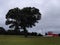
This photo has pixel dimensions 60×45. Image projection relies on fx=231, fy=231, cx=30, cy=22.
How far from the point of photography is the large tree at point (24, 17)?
76.8 meters

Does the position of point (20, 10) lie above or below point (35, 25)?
above

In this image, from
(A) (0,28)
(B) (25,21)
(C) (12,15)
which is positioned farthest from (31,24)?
(A) (0,28)

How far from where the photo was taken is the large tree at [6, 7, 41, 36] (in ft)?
252

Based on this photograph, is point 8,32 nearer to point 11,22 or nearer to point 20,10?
point 11,22

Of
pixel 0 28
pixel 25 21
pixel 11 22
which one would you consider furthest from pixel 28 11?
pixel 0 28

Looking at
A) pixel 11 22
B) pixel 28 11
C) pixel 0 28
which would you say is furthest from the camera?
pixel 0 28

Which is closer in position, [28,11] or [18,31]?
[28,11]

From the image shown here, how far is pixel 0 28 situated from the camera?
301 ft

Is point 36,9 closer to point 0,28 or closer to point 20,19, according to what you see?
point 20,19

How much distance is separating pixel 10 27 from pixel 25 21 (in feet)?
29.8

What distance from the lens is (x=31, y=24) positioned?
78500 mm

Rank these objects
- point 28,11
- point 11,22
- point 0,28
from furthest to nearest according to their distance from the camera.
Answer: point 0,28, point 11,22, point 28,11

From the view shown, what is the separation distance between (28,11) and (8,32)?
12602 millimetres

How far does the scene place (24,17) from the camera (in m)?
75.6
